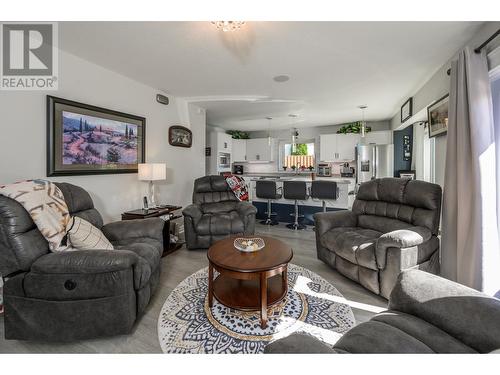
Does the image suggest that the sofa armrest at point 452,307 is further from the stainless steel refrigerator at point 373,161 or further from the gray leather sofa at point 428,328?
the stainless steel refrigerator at point 373,161

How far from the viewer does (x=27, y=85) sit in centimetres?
220

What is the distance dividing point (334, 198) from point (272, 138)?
3.65 meters

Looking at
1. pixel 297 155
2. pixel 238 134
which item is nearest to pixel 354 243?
Result: pixel 297 155

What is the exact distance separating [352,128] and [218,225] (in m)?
4.68

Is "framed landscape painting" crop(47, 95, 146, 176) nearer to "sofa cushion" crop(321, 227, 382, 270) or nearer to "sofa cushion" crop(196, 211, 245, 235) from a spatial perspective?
"sofa cushion" crop(196, 211, 245, 235)

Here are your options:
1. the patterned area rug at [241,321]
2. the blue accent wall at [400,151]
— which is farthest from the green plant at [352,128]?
the patterned area rug at [241,321]

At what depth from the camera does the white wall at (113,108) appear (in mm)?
2115

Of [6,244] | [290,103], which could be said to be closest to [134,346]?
[6,244]

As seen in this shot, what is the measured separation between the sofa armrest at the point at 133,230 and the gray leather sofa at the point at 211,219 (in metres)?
0.83

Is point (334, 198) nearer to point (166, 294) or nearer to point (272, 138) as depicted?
point (166, 294)

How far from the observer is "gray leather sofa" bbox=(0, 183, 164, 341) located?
1.48 metres

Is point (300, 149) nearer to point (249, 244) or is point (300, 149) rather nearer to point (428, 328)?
point (249, 244)

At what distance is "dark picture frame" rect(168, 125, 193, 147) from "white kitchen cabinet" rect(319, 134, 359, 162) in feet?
12.3

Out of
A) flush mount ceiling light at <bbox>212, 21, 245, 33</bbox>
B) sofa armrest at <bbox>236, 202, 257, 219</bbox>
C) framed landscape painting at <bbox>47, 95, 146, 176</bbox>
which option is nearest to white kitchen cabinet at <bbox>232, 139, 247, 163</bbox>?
sofa armrest at <bbox>236, 202, 257, 219</bbox>
